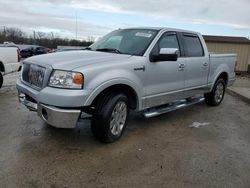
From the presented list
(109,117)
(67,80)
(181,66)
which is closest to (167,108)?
(181,66)

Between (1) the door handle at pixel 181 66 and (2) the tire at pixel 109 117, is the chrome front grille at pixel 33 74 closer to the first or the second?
(2) the tire at pixel 109 117

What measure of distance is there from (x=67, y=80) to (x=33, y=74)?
855mm

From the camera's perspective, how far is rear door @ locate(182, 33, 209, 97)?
19.3ft

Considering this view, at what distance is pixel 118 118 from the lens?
4512 mm

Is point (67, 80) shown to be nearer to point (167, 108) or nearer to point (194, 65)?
point (167, 108)

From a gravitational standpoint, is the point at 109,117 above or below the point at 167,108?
above

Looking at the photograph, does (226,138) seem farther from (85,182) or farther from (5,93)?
(5,93)

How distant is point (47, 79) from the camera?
4.01 metres

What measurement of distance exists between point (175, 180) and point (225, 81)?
4902 millimetres

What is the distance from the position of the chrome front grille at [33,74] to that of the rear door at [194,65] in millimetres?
2886

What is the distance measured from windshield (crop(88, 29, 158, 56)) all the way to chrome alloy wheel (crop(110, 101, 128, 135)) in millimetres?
979

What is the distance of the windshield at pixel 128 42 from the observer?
4980 millimetres

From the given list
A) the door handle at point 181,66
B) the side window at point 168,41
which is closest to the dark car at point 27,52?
the side window at point 168,41

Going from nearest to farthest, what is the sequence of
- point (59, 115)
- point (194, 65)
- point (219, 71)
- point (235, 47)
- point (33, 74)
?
point (59, 115) < point (33, 74) < point (194, 65) < point (219, 71) < point (235, 47)
